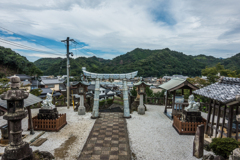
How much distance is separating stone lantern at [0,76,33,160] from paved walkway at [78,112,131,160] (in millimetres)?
2367

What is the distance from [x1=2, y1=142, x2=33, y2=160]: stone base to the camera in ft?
14.1

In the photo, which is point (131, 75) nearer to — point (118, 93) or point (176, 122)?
point (176, 122)

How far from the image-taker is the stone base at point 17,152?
4.29 m

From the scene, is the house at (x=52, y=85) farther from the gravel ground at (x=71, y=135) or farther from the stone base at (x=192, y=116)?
the stone base at (x=192, y=116)

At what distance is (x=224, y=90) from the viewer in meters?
6.20

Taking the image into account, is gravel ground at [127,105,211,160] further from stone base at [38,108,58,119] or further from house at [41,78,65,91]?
house at [41,78,65,91]

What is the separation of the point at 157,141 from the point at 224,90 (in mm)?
4117

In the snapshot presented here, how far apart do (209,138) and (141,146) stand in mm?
3699

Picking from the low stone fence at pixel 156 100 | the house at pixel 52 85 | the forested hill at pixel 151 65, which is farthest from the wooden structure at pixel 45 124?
the forested hill at pixel 151 65

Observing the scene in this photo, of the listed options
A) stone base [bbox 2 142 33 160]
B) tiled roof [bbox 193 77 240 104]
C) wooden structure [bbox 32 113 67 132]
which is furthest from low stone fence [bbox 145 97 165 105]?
stone base [bbox 2 142 33 160]

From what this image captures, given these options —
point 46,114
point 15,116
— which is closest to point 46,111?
point 46,114

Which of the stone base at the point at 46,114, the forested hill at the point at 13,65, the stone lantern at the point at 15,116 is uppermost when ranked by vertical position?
the forested hill at the point at 13,65

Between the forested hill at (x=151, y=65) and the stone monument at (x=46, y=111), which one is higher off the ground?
the forested hill at (x=151, y=65)

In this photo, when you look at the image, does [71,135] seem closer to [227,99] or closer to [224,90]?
[227,99]
